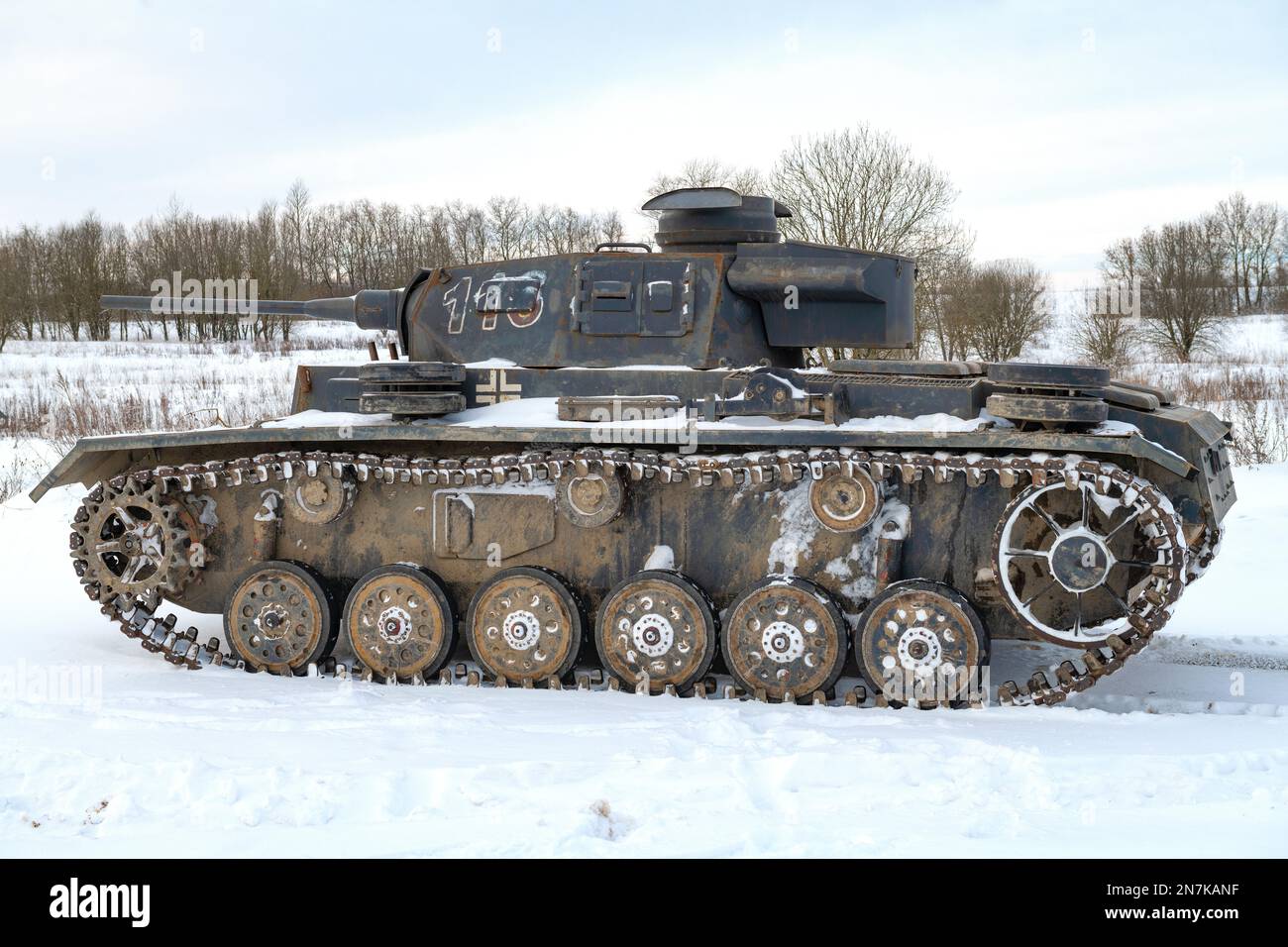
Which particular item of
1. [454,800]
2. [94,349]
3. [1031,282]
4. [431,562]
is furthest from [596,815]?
[94,349]

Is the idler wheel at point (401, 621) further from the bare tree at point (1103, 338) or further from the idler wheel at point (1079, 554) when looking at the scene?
the bare tree at point (1103, 338)

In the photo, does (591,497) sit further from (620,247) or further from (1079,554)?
(1079,554)

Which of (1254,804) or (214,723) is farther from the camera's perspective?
(214,723)

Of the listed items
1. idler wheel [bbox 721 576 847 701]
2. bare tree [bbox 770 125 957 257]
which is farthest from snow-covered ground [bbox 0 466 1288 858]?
bare tree [bbox 770 125 957 257]

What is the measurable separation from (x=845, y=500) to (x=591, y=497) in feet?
5.53

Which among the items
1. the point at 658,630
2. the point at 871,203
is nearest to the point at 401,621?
the point at 658,630

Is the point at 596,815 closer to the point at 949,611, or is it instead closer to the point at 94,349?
the point at 949,611

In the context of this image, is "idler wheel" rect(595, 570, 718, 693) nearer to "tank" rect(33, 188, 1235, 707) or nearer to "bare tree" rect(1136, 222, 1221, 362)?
"tank" rect(33, 188, 1235, 707)

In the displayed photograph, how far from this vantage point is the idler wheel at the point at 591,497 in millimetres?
8117

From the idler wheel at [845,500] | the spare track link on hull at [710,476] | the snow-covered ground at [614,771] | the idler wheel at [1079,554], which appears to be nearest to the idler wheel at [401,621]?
the spare track link on hull at [710,476]

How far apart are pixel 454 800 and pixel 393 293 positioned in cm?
510

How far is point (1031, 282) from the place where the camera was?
94.3 ft

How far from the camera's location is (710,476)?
26.3 feet

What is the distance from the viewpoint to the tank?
7.52 metres
